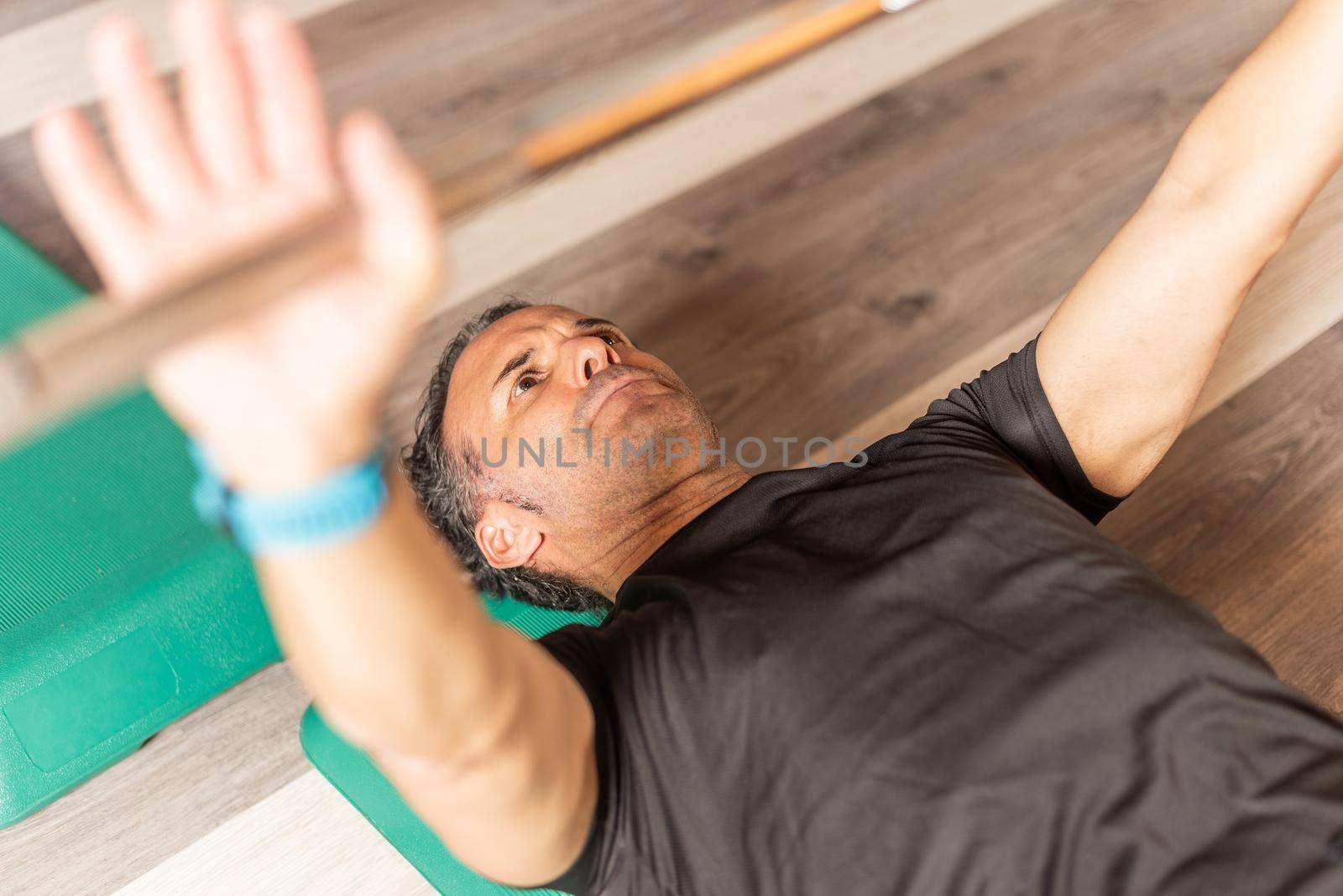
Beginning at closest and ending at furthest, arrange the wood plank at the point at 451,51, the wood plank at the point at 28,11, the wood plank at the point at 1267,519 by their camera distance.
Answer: the wood plank at the point at 1267,519 → the wood plank at the point at 451,51 → the wood plank at the point at 28,11

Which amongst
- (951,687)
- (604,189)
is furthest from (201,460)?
(604,189)

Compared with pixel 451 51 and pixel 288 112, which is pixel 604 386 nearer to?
pixel 288 112

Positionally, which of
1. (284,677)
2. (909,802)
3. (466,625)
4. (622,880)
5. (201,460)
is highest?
(201,460)

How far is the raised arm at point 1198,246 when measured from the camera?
1.33m

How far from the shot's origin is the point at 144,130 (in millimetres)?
718

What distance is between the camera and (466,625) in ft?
2.94

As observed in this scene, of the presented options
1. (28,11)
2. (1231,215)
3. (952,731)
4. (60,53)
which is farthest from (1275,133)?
(28,11)

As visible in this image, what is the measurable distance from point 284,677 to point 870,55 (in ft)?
6.62

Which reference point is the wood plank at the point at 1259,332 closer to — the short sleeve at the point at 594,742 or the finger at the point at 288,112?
the short sleeve at the point at 594,742

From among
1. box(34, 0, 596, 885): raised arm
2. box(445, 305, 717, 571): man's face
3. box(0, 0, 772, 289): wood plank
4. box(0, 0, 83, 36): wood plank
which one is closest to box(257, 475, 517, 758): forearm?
box(34, 0, 596, 885): raised arm

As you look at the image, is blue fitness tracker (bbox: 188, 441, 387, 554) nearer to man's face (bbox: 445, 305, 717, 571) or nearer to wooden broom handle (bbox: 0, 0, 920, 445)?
wooden broom handle (bbox: 0, 0, 920, 445)

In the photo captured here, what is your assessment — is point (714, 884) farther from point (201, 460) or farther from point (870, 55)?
point (870, 55)

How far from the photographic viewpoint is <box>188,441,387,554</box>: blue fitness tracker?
0.76 m

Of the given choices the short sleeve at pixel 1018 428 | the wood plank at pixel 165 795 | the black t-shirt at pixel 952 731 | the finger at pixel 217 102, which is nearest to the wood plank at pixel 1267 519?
the short sleeve at pixel 1018 428
